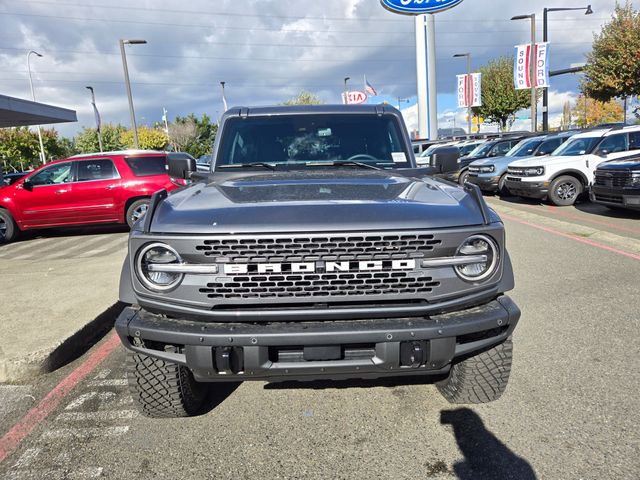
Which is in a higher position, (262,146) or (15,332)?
(262,146)

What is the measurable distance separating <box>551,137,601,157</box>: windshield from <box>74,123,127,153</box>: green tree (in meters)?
64.5

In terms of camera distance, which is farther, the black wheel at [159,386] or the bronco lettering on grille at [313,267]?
the black wheel at [159,386]

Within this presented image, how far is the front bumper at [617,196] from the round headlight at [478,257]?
7757mm

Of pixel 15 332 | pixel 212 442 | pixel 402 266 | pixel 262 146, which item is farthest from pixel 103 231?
pixel 402 266

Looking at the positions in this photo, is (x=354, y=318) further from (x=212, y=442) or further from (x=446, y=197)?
(x=212, y=442)

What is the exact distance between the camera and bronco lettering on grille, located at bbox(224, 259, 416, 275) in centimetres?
222

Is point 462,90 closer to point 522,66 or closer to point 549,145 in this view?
point 522,66

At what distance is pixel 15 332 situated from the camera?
160 inches

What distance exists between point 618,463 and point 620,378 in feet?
3.23

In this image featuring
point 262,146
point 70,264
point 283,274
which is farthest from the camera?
point 70,264

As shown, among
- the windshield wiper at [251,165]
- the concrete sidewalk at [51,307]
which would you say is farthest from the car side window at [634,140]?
the concrete sidewalk at [51,307]

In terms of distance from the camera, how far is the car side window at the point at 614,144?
36.9 feet

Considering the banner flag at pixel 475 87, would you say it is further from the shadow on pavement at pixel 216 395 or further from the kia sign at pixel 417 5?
the shadow on pavement at pixel 216 395

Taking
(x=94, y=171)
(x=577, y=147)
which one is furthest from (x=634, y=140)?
(x=94, y=171)
